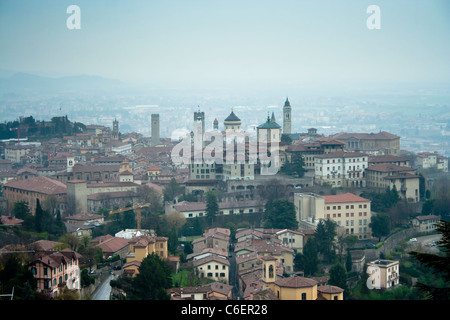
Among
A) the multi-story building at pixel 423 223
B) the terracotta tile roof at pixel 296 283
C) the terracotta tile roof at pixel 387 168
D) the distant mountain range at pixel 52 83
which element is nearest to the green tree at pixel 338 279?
the terracotta tile roof at pixel 296 283

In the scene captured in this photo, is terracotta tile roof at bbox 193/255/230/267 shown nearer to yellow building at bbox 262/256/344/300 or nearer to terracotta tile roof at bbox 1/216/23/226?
yellow building at bbox 262/256/344/300

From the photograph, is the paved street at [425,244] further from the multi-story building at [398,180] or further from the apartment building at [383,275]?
the multi-story building at [398,180]

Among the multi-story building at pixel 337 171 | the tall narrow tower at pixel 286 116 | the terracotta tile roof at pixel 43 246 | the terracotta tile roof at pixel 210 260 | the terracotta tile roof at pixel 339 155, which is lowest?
the terracotta tile roof at pixel 210 260

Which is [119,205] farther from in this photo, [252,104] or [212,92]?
[212,92]

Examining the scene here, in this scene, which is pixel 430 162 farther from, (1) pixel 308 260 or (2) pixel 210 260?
(2) pixel 210 260

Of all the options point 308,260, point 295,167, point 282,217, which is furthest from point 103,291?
point 295,167

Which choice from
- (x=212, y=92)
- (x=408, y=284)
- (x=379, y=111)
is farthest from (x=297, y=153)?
(x=212, y=92)
